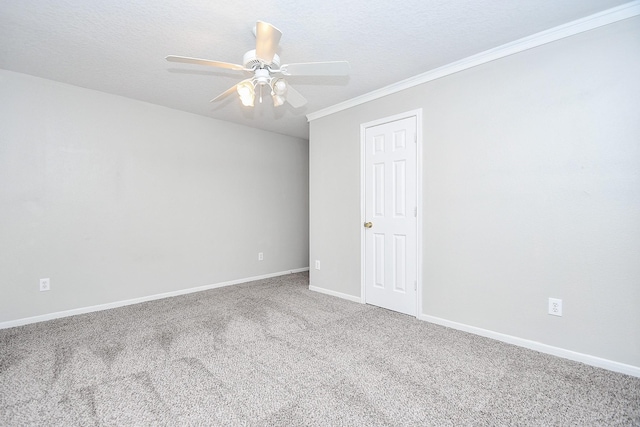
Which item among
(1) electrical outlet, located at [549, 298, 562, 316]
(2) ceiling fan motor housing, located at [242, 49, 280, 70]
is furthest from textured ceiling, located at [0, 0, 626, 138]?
(1) electrical outlet, located at [549, 298, 562, 316]

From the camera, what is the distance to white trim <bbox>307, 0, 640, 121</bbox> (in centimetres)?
195

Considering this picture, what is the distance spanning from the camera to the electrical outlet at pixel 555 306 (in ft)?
7.14

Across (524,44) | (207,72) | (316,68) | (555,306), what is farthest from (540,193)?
(207,72)

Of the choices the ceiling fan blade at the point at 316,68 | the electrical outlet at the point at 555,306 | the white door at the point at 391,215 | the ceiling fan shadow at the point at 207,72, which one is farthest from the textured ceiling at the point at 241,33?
the electrical outlet at the point at 555,306

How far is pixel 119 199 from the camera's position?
3.43 metres

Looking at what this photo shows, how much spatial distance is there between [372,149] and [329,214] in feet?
3.35

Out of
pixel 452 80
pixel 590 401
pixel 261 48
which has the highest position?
pixel 452 80

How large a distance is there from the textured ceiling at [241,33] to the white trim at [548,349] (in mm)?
2336

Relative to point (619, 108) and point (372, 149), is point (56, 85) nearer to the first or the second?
point (372, 149)

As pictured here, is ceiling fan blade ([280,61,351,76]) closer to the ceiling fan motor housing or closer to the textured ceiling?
the ceiling fan motor housing

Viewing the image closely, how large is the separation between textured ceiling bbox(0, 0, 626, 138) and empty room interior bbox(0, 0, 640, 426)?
19mm

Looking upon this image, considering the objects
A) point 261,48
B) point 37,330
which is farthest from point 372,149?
point 37,330

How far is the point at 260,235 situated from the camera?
15.6 feet

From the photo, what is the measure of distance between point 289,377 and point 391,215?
6.31ft
